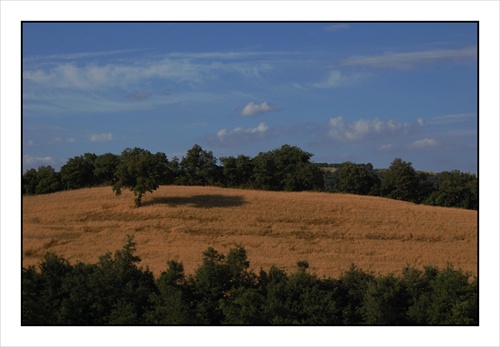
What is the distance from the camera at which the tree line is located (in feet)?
113

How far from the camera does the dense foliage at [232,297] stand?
15.5 metres

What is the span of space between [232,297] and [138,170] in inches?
738

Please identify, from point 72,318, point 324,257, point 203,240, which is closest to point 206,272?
point 72,318

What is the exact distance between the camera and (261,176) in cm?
3838

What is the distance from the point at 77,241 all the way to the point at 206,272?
44.7 ft

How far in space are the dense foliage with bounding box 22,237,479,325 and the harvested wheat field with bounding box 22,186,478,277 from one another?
6.12 m

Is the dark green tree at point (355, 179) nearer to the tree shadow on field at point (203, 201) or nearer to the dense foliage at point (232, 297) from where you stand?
the tree shadow on field at point (203, 201)

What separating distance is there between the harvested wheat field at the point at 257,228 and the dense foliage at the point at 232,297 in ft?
20.1

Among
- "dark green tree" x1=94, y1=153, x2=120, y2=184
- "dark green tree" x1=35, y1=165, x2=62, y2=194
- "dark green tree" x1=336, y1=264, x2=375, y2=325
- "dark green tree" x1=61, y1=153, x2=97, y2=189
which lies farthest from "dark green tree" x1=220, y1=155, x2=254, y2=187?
"dark green tree" x1=336, y1=264, x2=375, y2=325

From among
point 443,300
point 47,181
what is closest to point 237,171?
point 47,181

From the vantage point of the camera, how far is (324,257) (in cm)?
2825

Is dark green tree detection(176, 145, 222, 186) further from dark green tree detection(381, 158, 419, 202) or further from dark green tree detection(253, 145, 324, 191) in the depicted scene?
dark green tree detection(381, 158, 419, 202)

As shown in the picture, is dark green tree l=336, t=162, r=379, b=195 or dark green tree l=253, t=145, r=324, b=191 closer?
dark green tree l=253, t=145, r=324, b=191

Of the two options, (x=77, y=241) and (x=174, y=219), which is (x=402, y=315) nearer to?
(x=77, y=241)
